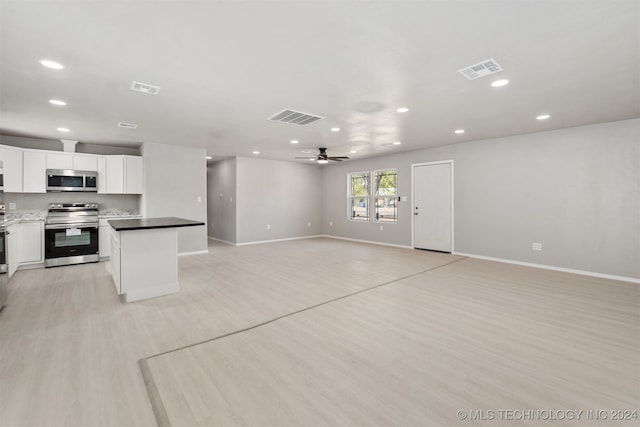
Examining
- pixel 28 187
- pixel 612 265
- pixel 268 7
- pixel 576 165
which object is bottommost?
pixel 612 265

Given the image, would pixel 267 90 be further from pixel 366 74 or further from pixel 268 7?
pixel 268 7

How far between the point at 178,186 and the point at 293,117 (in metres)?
3.71

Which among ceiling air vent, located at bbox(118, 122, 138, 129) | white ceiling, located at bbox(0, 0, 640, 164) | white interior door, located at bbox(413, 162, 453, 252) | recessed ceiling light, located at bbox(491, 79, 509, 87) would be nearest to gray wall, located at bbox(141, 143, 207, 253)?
ceiling air vent, located at bbox(118, 122, 138, 129)

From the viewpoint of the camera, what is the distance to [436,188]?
6.80m

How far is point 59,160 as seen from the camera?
5500 millimetres

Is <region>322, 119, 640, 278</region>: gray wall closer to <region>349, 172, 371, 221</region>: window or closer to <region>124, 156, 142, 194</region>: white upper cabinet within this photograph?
<region>349, 172, 371, 221</region>: window

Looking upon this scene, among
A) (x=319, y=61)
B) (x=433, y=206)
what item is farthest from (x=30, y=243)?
(x=433, y=206)

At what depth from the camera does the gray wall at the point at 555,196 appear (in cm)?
447

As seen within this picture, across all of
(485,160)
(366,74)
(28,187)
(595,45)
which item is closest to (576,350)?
(595,45)

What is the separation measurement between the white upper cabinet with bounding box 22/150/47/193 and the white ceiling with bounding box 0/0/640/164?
0.86m

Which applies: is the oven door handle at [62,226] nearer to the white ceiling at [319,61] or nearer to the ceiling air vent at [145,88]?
the white ceiling at [319,61]

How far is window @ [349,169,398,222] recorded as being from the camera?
309 inches

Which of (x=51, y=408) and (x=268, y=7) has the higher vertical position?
(x=268, y=7)

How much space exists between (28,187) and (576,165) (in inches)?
390
